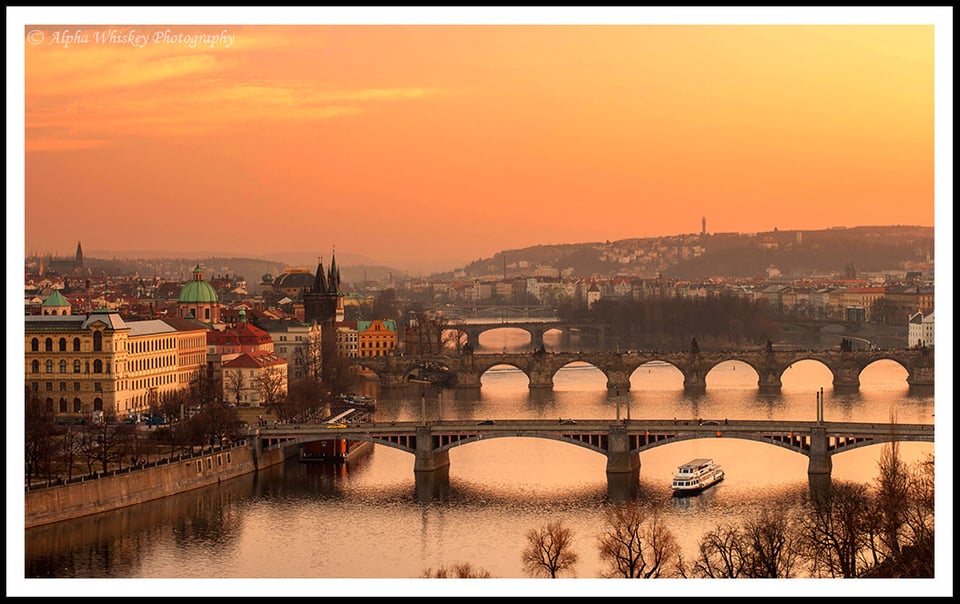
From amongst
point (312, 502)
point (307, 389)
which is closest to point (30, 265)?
point (307, 389)

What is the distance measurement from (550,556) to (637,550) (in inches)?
28.0

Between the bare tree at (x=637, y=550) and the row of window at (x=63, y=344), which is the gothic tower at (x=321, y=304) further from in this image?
the bare tree at (x=637, y=550)

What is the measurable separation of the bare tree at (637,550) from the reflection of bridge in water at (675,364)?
51.3 ft

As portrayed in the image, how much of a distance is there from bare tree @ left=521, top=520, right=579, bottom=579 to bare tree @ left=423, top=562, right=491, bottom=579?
1.28 feet

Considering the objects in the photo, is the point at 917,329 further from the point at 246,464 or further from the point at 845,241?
the point at 845,241

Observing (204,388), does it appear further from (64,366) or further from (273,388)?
(64,366)

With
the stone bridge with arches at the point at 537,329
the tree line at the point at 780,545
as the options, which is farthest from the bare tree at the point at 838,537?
the stone bridge with arches at the point at 537,329

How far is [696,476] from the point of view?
18.3m

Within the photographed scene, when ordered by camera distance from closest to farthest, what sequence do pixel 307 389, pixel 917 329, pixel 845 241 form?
pixel 307 389
pixel 917 329
pixel 845 241

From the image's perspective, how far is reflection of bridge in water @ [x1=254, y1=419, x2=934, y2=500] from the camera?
747 inches

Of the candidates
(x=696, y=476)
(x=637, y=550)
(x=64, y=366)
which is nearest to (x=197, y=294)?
(x=64, y=366)

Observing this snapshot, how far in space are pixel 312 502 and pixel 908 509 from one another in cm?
637

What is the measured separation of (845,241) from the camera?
7512 centimetres

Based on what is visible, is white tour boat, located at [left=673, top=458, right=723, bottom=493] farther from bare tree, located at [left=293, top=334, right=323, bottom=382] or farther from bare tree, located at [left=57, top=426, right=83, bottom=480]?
bare tree, located at [left=293, top=334, right=323, bottom=382]
